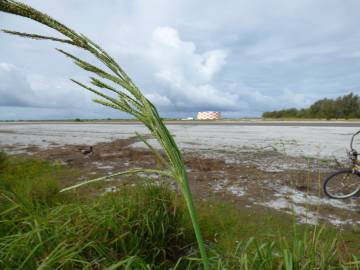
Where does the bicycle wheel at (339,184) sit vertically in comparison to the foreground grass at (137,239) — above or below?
below

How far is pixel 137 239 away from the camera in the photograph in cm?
248

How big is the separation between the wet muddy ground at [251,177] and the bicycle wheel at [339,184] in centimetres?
15

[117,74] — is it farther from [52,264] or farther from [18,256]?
[18,256]

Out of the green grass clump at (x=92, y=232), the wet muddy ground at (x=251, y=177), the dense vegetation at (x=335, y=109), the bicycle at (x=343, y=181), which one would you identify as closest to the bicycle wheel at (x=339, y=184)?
the bicycle at (x=343, y=181)

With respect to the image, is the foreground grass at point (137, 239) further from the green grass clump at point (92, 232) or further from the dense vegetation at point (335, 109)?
the dense vegetation at point (335, 109)

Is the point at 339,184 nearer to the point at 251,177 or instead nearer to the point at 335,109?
the point at 251,177

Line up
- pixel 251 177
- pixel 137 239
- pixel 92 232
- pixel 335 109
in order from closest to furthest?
pixel 92 232 → pixel 137 239 → pixel 251 177 → pixel 335 109

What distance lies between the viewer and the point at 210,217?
4.38 meters

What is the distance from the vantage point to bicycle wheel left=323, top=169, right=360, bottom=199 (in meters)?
5.75

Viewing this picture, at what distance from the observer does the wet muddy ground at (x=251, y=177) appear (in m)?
4.90

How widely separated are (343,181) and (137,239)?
516 centimetres

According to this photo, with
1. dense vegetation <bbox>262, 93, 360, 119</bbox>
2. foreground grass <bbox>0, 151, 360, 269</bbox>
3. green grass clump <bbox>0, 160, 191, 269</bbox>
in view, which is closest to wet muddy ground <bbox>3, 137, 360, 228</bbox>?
foreground grass <bbox>0, 151, 360, 269</bbox>

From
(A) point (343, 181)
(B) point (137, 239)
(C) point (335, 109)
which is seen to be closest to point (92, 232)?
(B) point (137, 239)

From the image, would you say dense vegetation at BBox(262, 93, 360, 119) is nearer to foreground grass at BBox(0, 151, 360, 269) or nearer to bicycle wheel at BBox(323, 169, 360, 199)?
bicycle wheel at BBox(323, 169, 360, 199)
